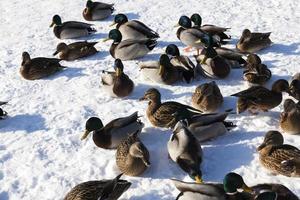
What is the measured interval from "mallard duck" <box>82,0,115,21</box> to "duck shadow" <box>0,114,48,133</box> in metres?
4.77

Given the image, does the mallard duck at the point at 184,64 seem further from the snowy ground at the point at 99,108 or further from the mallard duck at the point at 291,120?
the mallard duck at the point at 291,120

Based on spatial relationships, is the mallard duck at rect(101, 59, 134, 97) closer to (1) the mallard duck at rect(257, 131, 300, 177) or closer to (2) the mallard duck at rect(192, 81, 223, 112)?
(2) the mallard duck at rect(192, 81, 223, 112)

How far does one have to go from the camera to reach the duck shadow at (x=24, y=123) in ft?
25.8

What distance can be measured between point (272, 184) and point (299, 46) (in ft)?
16.5

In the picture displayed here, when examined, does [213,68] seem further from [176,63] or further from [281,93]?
[281,93]

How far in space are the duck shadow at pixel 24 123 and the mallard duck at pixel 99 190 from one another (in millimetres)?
2163

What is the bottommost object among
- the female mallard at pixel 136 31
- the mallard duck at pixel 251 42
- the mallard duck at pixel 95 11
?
the mallard duck at pixel 251 42

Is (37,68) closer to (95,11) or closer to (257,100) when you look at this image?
(95,11)

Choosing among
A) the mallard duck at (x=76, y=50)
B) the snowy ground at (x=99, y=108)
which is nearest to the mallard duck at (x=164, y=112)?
the snowy ground at (x=99, y=108)

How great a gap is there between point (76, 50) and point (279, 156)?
17.9ft

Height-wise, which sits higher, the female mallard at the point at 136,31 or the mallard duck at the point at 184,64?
the female mallard at the point at 136,31

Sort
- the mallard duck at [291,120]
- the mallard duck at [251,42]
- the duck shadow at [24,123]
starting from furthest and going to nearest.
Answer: the mallard duck at [251,42], the duck shadow at [24,123], the mallard duck at [291,120]

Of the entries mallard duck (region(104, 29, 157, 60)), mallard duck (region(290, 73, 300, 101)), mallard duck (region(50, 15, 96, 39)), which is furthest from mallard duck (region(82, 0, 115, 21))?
mallard duck (region(290, 73, 300, 101))

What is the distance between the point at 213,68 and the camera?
8.81m
